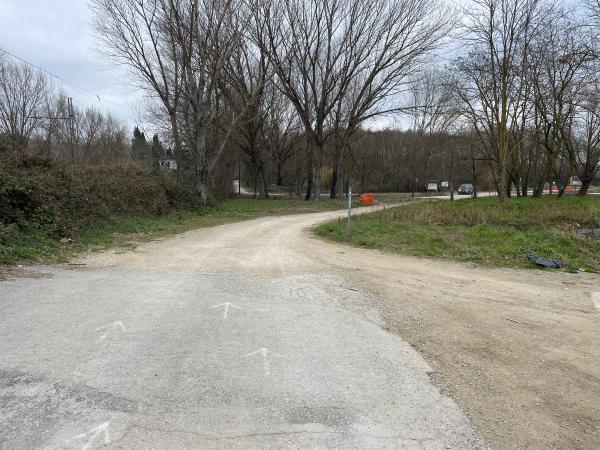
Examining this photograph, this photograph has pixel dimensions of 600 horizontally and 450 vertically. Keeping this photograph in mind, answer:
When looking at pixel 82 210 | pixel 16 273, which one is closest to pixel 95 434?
pixel 16 273

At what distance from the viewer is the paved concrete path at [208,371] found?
325 cm

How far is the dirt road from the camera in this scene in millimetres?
3357

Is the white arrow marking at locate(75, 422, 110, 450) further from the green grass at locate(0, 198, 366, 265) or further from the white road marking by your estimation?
the white road marking

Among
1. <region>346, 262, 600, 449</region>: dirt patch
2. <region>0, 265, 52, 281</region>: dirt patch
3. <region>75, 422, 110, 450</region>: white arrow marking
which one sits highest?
<region>0, 265, 52, 281</region>: dirt patch

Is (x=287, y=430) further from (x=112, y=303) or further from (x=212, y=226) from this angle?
(x=212, y=226)

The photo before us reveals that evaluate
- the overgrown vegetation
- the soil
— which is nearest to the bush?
the overgrown vegetation

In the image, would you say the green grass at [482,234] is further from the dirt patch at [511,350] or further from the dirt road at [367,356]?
the dirt patch at [511,350]

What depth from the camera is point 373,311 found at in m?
6.55

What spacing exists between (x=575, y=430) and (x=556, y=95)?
31063 mm

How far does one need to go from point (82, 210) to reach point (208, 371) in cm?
1265

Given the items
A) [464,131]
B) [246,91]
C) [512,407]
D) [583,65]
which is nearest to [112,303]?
[512,407]

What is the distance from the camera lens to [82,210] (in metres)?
15.0

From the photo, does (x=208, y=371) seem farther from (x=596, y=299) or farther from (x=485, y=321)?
(x=596, y=299)

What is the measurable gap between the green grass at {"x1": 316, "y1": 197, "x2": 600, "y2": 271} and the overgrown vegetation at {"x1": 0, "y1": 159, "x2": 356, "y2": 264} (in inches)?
278
